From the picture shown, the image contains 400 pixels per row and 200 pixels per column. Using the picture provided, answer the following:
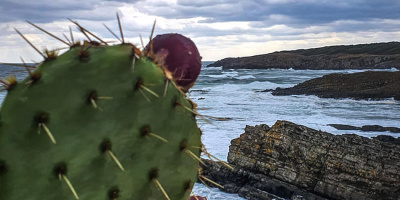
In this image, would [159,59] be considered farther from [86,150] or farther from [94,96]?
[86,150]

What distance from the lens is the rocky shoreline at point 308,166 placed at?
898 centimetres

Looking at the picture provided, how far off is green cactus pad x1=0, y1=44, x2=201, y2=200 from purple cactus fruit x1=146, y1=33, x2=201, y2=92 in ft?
0.14

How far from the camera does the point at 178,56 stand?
3.93ft

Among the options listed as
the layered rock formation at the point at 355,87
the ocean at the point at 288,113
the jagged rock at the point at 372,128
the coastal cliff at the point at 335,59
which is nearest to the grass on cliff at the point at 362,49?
the coastal cliff at the point at 335,59

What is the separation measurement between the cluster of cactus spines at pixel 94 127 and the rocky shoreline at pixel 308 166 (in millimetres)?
8400

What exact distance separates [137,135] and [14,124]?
30cm

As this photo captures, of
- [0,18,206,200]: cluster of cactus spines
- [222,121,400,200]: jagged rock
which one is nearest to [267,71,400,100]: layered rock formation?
[222,121,400,200]: jagged rock

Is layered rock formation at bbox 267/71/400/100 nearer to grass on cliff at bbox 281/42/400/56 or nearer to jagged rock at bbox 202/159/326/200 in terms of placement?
jagged rock at bbox 202/159/326/200

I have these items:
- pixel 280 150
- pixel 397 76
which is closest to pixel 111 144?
pixel 280 150

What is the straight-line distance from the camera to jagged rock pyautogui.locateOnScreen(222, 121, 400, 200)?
895 centimetres

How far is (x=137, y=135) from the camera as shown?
48.3 inches

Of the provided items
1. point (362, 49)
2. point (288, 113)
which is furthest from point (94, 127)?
→ point (362, 49)

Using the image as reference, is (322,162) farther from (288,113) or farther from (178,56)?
(288,113)

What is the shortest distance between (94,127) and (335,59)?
85.9m
